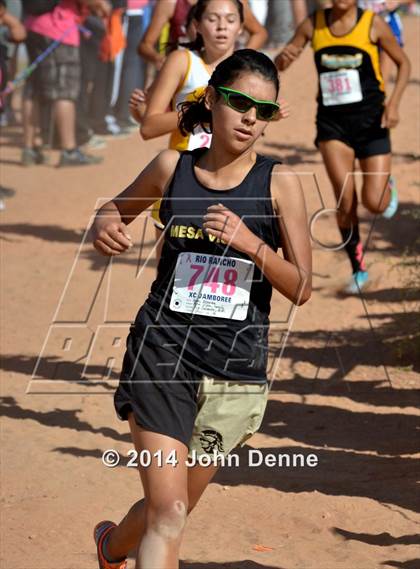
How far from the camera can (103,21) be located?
14500 millimetres

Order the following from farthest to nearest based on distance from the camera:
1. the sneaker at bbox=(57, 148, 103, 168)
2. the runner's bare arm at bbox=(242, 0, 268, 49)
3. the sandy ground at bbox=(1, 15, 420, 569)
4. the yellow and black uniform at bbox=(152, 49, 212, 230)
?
the sneaker at bbox=(57, 148, 103, 168)
the runner's bare arm at bbox=(242, 0, 268, 49)
the yellow and black uniform at bbox=(152, 49, 212, 230)
the sandy ground at bbox=(1, 15, 420, 569)

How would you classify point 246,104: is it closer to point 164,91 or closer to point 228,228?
point 228,228

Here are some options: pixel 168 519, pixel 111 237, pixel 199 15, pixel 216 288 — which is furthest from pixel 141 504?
pixel 199 15

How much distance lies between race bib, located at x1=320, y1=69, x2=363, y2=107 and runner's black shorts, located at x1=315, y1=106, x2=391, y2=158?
80mm

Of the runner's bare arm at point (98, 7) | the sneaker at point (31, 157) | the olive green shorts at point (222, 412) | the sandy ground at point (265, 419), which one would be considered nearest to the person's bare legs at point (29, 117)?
the sneaker at point (31, 157)

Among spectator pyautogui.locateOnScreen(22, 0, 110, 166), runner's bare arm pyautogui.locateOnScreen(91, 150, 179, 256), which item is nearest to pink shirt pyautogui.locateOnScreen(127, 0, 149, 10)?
spectator pyautogui.locateOnScreen(22, 0, 110, 166)

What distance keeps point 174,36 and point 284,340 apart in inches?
87.4

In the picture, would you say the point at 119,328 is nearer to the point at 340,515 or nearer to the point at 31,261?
the point at 31,261

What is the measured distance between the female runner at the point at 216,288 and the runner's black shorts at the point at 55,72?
940 centimetres

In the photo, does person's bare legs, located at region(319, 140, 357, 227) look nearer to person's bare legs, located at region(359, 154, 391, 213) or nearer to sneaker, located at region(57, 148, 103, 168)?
person's bare legs, located at region(359, 154, 391, 213)

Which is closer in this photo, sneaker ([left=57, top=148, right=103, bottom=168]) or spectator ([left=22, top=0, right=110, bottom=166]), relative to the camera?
spectator ([left=22, top=0, right=110, bottom=166])

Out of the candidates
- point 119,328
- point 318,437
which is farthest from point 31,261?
point 318,437

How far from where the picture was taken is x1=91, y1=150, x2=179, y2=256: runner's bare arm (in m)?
3.84

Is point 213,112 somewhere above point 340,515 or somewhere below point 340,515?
above
